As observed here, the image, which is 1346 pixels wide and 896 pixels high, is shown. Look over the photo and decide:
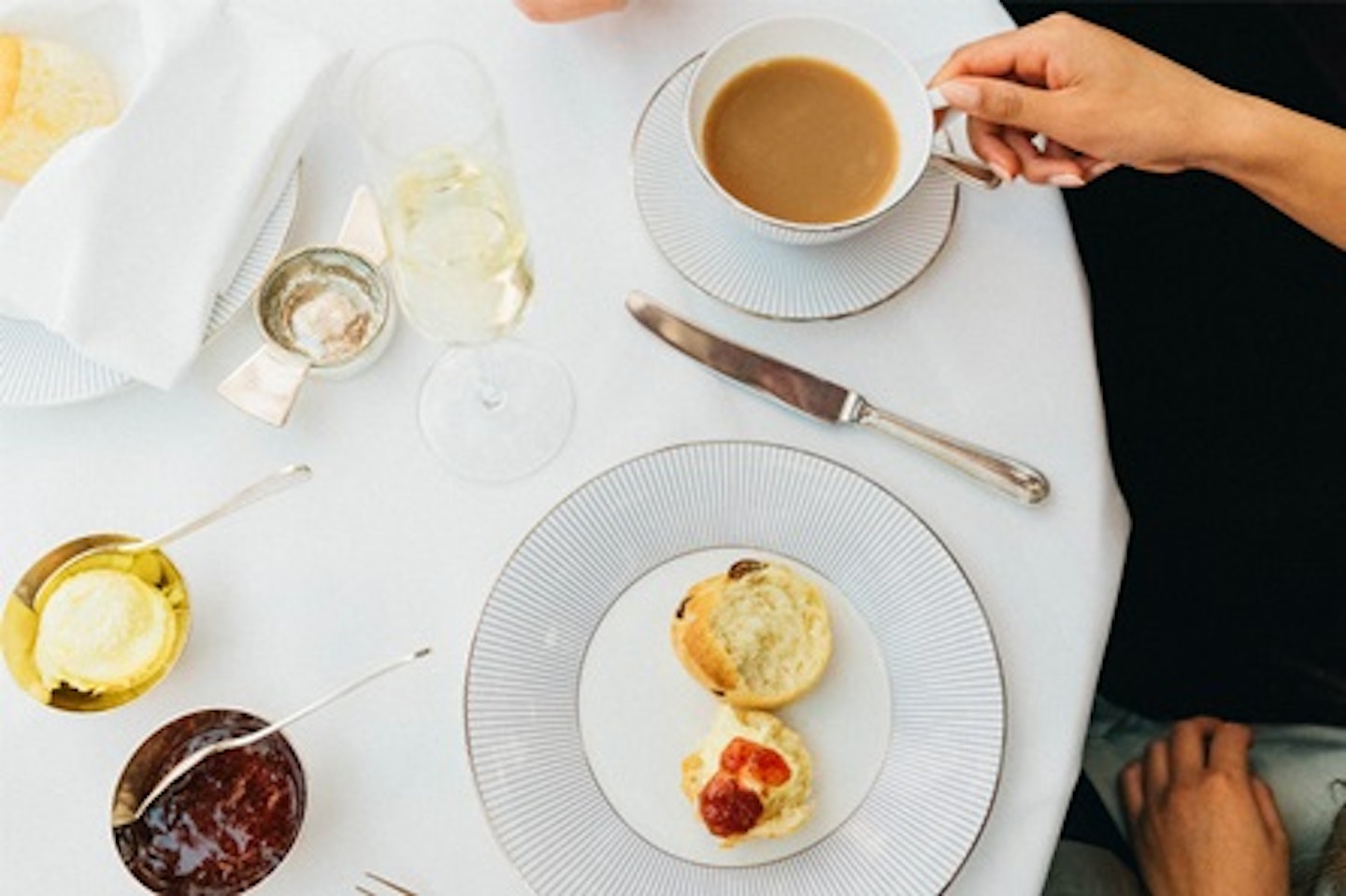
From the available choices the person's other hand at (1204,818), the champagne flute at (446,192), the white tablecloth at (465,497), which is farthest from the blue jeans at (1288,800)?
the champagne flute at (446,192)

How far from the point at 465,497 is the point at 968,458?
1.18ft

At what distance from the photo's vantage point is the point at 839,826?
0.88 m

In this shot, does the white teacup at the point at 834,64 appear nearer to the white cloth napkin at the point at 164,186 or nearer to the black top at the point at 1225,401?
the white cloth napkin at the point at 164,186

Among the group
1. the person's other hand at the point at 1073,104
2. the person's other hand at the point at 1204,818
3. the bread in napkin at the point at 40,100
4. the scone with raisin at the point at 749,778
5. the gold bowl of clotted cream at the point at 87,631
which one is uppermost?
the person's other hand at the point at 1073,104

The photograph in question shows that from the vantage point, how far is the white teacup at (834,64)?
951mm

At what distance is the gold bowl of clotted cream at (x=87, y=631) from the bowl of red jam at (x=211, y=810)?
0.05 metres

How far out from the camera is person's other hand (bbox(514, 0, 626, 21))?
1.02m

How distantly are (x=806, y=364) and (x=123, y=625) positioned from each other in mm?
507

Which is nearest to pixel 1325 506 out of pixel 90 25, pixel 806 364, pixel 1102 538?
pixel 1102 538

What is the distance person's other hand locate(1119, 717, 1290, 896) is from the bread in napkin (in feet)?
3.53

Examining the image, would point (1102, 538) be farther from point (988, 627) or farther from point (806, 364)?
point (806, 364)

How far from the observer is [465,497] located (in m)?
0.96

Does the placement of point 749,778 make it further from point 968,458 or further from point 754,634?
point 968,458

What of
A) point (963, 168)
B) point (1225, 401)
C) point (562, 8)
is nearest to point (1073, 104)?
point (963, 168)
